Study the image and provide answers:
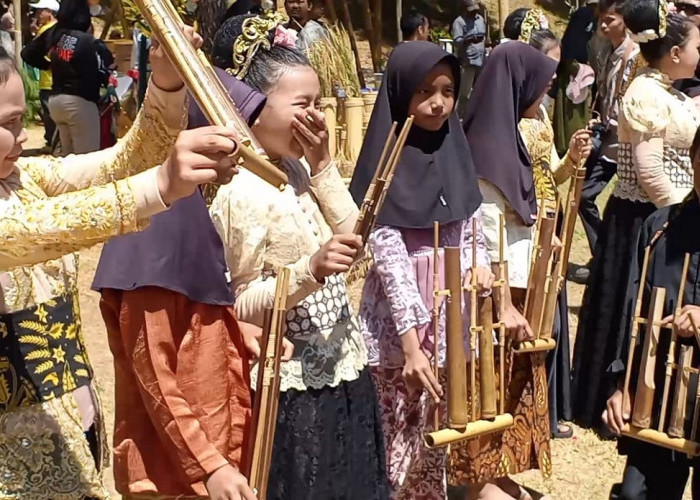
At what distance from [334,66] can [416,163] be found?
20.6 ft

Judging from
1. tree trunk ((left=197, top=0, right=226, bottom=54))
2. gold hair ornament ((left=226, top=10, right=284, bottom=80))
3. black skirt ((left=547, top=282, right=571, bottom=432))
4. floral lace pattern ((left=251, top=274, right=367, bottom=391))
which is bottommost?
black skirt ((left=547, top=282, right=571, bottom=432))

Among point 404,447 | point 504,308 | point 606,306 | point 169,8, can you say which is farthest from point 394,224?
point 606,306

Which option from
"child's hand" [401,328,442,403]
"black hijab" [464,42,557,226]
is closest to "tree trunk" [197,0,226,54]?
"black hijab" [464,42,557,226]

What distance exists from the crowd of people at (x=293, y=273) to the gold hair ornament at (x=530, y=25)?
0.90m

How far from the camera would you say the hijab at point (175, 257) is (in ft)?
7.32

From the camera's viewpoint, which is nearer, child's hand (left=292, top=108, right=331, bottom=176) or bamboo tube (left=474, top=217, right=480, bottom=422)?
child's hand (left=292, top=108, right=331, bottom=176)

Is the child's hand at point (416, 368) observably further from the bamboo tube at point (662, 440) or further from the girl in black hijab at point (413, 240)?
the bamboo tube at point (662, 440)

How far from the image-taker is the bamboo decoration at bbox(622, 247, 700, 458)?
111 inches

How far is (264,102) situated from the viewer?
103 inches

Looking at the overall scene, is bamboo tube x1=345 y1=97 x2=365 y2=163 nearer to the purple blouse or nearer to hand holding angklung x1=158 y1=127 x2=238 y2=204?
the purple blouse

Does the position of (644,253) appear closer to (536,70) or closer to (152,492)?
(536,70)

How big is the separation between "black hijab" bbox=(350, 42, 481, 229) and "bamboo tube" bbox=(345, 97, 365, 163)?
19.3 feet

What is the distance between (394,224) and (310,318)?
2.59ft

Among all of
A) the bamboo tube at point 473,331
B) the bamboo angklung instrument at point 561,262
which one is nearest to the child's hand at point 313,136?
the bamboo tube at point 473,331
